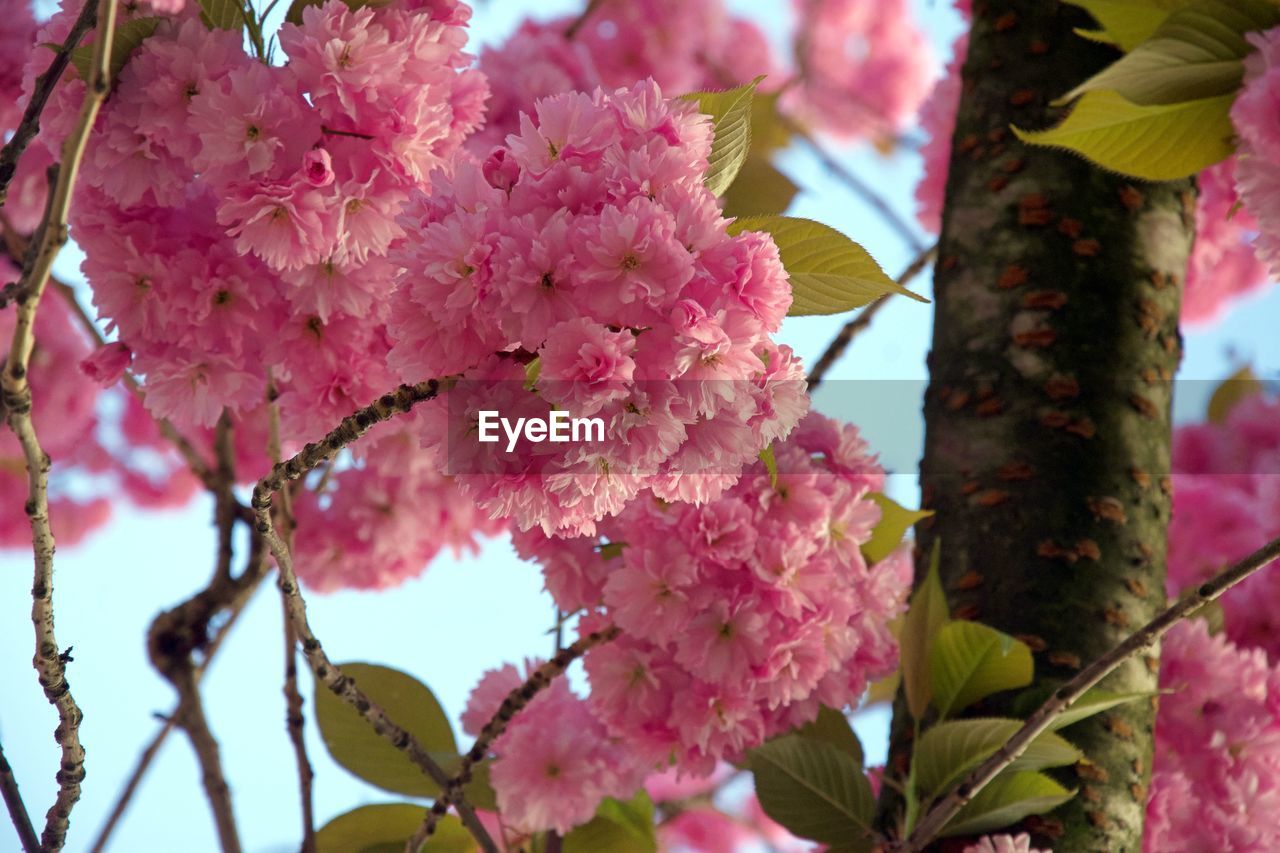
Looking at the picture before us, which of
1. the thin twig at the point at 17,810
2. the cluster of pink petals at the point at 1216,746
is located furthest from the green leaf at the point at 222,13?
the cluster of pink petals at the point at 1216,746

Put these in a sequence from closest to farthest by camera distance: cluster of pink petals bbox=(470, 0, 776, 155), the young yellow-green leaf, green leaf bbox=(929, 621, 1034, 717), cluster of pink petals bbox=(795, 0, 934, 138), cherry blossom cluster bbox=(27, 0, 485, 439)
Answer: cherry blossom cluster bbox=(27, 0, 485, 439)
green leaf bbox=(929, 621, 1034, 717)
cluster of pink petals bbox=(470, 0, 776, 155)
the young yellow-green leaf
cluster of pink petals bbox=(795, 0, 934, 138)

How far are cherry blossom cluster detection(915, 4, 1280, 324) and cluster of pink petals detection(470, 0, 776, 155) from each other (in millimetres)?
326

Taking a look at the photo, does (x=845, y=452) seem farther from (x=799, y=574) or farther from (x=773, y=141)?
(x=773, y=141)

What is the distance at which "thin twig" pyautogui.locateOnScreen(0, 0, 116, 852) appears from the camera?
0.58 m

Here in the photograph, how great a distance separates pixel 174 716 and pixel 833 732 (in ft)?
2.34

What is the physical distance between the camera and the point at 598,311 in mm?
647

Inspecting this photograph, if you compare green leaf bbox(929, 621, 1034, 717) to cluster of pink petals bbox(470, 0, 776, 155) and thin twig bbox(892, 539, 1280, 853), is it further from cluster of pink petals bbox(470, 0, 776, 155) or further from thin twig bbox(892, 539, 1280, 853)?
cluster of pink petals bbox(470, 0, 776, 155)

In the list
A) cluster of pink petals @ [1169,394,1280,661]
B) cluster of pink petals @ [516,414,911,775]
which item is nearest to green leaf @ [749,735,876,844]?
cluster of pink petals @ [516,414,911,775]

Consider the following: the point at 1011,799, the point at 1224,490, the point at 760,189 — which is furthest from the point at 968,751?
the point at 1224,490

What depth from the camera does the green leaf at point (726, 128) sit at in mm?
772

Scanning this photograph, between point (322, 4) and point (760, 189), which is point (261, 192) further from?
point (760, 189)

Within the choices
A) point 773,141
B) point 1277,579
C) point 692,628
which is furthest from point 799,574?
point 773,141

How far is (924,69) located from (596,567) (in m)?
4.11

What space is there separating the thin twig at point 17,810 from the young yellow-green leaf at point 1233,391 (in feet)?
5.81
